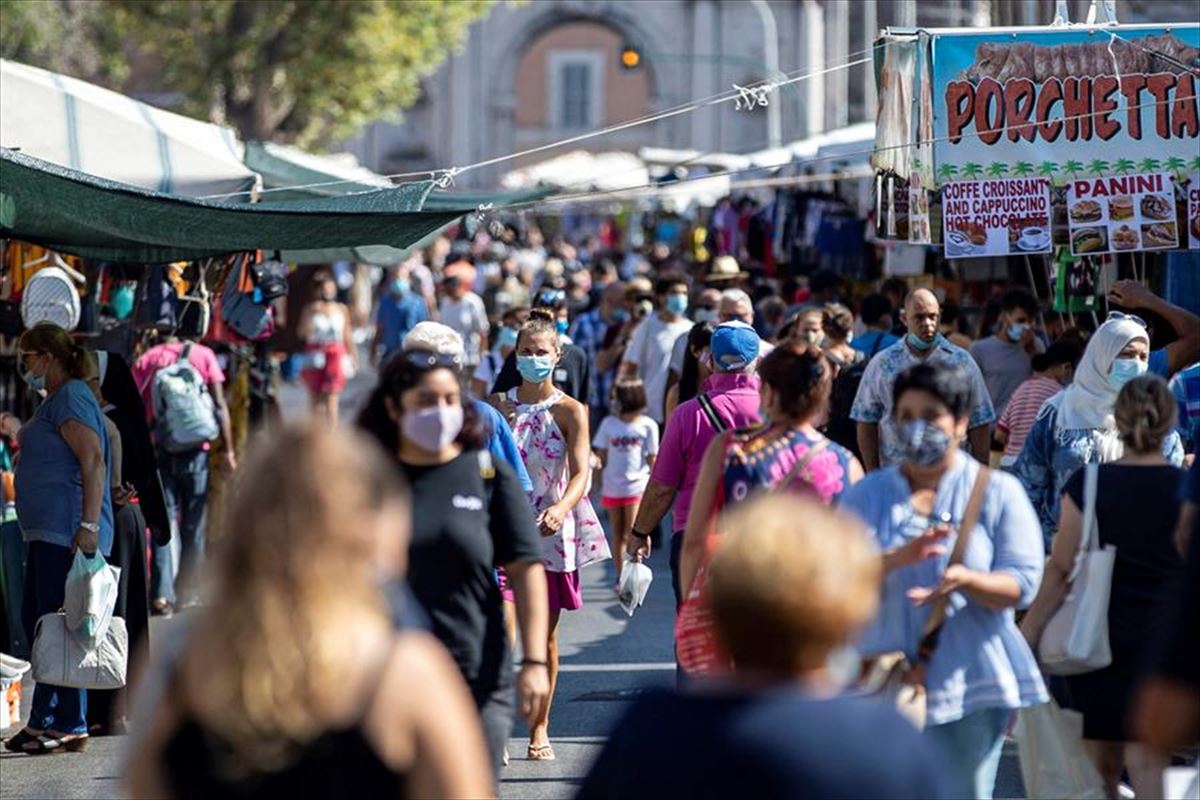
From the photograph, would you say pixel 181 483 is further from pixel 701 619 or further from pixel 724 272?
pixel 701 619

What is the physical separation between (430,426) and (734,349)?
314cm

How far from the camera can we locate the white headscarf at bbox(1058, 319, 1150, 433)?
8266 millimetres

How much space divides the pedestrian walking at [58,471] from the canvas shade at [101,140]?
313cm

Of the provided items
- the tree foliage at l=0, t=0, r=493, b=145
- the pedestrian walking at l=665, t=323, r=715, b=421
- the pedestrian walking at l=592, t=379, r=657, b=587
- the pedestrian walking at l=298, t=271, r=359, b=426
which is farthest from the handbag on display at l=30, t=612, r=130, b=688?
the tree foliage at l=0, t=0, r=493, b=145

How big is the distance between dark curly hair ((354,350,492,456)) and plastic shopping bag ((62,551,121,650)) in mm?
3434

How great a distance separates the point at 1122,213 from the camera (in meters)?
10.5

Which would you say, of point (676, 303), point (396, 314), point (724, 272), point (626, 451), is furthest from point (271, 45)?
point (626, 451)

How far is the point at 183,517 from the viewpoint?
13.2 metres

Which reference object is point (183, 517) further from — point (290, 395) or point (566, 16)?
point (566, 16)

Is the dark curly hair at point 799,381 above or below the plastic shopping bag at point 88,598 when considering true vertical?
above

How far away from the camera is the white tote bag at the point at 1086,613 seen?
20.9ft

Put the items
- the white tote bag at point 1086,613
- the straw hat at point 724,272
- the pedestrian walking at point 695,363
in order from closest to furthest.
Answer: the white tote bag at point 1086,613, the pedestrian walking at point 695,363, the straw hat at point 724,272

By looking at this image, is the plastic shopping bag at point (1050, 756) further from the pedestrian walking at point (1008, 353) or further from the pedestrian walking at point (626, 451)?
the pedestrian walking at point (626, 451)

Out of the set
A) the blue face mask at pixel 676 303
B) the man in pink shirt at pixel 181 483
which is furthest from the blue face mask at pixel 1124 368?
the blue face mask at pixel 676 303
